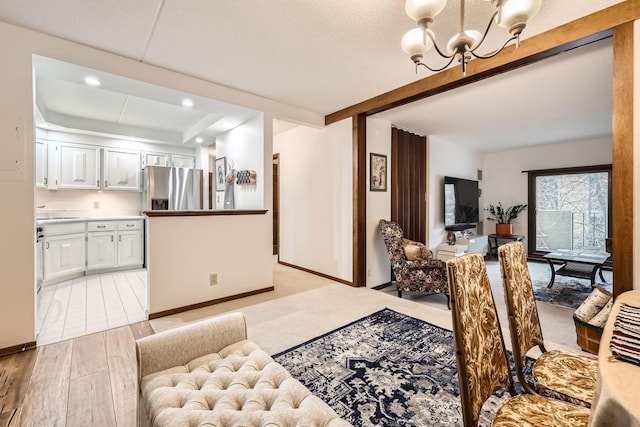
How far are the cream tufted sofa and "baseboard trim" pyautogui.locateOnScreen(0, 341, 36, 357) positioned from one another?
1.88 meters

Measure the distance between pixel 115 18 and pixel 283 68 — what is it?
54.4 inches

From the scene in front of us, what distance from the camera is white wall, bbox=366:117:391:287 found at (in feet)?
13.4

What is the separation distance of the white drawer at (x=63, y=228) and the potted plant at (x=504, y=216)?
8.17 metres

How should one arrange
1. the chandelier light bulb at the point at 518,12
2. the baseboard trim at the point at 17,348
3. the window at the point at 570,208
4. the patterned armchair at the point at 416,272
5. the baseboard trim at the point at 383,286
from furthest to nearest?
1. the window at the point at 570,208
2. the baseboard trim at the point at 383,286
3. the patterned armchair at the point at 416,272
4. the baseboard trim at the point at 17,348
5. the chandelier light bulb at the point at 518,12

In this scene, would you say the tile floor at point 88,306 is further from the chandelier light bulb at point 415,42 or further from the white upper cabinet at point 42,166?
the chandelier light bulb at point 415,42

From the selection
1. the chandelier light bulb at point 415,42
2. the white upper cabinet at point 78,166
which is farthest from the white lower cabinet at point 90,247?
the chandelier light bulb at point 415,42

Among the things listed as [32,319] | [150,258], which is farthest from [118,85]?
[32,319]

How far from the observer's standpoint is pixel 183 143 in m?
5.68

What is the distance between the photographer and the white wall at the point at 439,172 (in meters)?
5.45

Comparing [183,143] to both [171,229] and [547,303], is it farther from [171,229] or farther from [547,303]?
[547,303]

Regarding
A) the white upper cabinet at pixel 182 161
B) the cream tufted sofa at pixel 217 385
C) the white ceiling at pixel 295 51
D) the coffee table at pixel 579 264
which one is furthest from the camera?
the white upper cabinet at pixel 182 161

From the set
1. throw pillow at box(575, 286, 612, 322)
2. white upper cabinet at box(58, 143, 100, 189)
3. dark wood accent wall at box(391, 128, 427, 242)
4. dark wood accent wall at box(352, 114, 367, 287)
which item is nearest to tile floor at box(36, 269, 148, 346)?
white upper cabinet at box(58, 143, 100, 189)

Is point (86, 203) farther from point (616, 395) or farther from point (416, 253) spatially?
point (616, 395)

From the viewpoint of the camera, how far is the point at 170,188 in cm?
514
